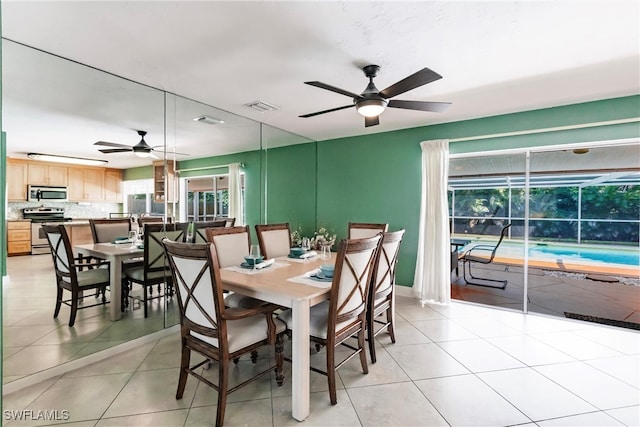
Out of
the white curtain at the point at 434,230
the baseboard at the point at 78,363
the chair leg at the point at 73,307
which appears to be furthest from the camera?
the white curtain at the point at 434,230

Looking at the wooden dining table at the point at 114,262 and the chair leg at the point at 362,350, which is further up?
the wooden dining table at the point at 114,262

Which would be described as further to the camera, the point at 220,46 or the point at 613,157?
the point at 613,157

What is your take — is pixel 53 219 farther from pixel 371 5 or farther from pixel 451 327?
pixel 451 327

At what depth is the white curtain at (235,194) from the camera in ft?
13.7

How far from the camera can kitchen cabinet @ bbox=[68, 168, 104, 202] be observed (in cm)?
293

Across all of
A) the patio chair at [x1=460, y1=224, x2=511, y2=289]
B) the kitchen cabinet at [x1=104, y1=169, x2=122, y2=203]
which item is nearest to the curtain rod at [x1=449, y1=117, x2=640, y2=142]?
the patio chair at [x1=460, y1=224, x2=511, y2=289]

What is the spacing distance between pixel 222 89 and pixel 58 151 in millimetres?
1563

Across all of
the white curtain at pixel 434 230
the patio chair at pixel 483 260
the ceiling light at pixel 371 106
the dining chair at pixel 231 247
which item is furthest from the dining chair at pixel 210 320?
the patio chair at pixel 483 260

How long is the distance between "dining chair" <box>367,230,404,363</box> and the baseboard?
2094 mm

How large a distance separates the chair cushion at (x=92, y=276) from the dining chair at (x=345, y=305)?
72.6 inches

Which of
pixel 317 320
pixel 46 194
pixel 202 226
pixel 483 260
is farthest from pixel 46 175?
pixel 483 260

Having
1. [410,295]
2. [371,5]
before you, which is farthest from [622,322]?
[371,5]

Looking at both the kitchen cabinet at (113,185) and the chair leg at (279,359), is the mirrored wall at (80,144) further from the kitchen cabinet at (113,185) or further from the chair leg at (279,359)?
the chair leg at (279,359)

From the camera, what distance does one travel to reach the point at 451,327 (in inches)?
130
